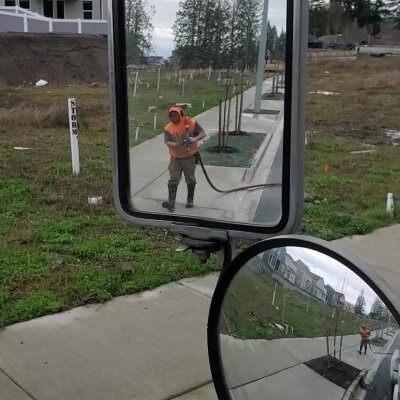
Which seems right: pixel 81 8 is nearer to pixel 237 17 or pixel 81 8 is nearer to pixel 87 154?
pixel 87 154

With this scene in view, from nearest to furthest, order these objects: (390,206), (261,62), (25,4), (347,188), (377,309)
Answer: (377,309) < (261,62) < (390,206) < (347,188) < (25,4)

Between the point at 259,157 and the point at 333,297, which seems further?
the point at 259,157

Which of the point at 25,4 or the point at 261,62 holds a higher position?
the point at 25,4

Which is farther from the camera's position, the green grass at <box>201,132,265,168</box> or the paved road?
the green grass at <box>201,132,265,168</box>

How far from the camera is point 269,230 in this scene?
210 centimetres

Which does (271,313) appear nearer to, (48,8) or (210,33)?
(210,33)

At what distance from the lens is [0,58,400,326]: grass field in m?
4.29

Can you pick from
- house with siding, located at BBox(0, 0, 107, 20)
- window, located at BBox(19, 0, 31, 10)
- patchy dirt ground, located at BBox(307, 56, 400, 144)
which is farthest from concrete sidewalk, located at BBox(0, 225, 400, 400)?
window, located at BBox(19, 0, 31, 10)

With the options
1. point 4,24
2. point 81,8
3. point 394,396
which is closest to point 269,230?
point 394,396

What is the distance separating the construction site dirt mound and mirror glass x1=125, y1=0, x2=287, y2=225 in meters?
29.2

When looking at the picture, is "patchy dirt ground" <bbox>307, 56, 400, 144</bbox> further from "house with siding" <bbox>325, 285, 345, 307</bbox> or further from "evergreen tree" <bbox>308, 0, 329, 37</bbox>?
"house with siding" <bbox>325, 285, 345, 307</bbox>

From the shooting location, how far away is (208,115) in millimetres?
2270

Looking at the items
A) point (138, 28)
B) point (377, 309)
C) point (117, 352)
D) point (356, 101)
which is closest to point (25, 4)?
point (356, 101)

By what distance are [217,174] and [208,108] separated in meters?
0.25
